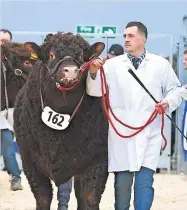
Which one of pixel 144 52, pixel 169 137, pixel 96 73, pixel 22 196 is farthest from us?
pixel 169 137

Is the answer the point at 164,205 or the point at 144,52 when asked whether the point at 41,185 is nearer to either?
the point at 144,52

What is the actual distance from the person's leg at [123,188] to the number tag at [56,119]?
69cm

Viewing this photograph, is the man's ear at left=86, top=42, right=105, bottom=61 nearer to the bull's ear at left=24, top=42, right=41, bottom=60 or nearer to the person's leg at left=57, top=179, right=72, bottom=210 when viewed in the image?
the bull's ear at left=24, top=42, right=41, bottom=60

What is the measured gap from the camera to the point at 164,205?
30.0ft

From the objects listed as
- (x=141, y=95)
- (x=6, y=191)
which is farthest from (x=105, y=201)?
(x=141, y=95)

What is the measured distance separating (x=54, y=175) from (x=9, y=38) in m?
3.70

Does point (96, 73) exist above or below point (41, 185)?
above

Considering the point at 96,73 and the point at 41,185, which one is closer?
the point at 96,73

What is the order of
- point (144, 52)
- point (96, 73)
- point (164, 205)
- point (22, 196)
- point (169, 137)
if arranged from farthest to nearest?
1. point (169, 137)
2. point (22, 196)
3. point (164, 205)
4. point (144, 52)
5. point (96, 73)

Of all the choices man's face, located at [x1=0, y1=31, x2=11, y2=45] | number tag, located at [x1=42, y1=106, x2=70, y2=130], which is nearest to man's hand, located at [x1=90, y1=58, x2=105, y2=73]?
number tag, located at [x1=42, y1=106, x2=70, y2=130]

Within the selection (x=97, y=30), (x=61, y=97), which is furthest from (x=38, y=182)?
(x=97, y=30)

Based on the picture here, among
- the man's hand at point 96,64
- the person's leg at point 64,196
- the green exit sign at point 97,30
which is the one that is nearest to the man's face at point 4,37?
the person's leg at point 64,196

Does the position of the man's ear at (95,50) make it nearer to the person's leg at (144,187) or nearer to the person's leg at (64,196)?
the person's leg at (144,187)

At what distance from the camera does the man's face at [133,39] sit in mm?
6562
